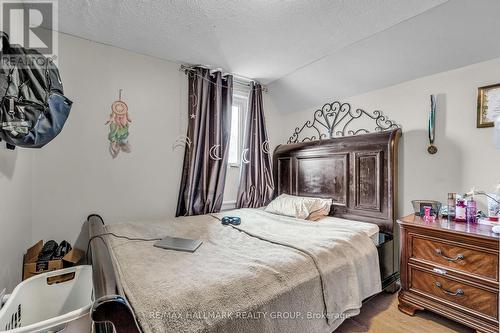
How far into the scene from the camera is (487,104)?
1728 mm

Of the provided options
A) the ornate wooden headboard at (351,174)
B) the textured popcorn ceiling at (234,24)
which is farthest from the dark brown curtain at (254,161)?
the textured popcorn ceiling at (234,24)

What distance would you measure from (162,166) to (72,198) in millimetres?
806

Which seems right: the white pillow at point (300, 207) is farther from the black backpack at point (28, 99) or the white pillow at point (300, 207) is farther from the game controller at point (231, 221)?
the black backpack at point (28, 99)

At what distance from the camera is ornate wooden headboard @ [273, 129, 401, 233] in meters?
2.14

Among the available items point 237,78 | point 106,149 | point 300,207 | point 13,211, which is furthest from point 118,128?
point 300,207

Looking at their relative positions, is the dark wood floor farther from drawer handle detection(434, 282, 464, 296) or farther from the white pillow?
the white pillow

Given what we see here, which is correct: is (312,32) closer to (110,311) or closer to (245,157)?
(245,157)

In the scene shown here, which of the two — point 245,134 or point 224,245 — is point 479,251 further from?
point 245,134

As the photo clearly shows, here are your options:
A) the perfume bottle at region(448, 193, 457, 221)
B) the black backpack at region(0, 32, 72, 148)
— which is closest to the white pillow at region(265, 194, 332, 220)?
the perfume bottle at region(448, 193, 457, 221)

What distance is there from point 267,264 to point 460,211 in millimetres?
1569

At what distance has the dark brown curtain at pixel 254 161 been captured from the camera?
9.70 feet

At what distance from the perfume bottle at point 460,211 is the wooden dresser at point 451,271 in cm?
6

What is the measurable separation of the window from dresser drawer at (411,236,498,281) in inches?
79.8

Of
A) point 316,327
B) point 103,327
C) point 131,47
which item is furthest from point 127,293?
point 131,47
